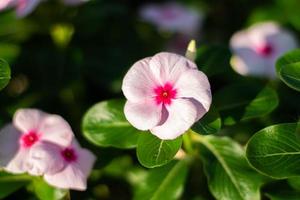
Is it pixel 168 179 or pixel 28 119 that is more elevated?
pixel 28 119

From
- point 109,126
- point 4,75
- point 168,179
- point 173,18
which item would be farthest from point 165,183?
point 173,18

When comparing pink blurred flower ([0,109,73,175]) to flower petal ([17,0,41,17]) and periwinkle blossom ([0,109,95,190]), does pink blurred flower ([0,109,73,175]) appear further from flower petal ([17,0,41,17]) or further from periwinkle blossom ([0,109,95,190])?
flower petal ([17,0,41,17])

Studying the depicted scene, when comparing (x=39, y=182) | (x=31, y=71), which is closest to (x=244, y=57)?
(x=31, y=71)

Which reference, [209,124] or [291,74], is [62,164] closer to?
[209,124]

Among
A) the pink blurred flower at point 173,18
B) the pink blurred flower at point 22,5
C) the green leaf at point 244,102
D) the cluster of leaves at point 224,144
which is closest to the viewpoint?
the cluster of leaves at point 224,144

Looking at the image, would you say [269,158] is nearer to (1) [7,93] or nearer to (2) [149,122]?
(2) [149,122]

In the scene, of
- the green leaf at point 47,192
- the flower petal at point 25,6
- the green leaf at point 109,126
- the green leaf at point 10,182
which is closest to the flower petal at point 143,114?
the green leaf at point 109,126

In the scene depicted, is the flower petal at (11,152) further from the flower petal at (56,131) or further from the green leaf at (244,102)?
the green leaf at (244,102)
